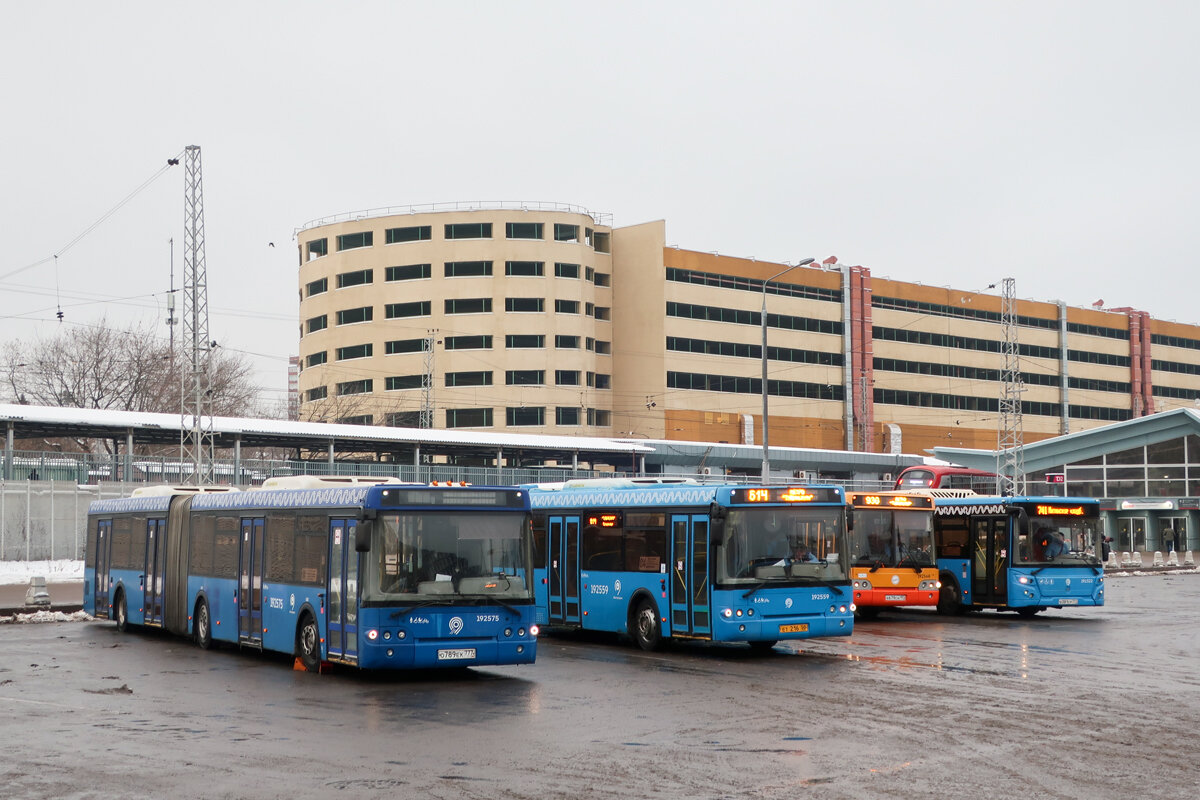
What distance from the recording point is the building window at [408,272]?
92.9 m

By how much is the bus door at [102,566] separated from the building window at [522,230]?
6542cm

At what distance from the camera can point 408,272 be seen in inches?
3679

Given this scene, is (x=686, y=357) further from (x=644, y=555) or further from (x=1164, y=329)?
(x=644, y=555)

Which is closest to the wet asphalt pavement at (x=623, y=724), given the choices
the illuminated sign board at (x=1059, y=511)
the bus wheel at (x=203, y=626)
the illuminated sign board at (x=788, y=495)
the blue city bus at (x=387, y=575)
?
the blue city bus at (x=387, y=575)

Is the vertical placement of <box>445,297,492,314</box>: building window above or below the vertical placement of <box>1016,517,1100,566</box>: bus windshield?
above

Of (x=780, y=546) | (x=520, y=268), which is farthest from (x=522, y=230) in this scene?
(x=780, y=546)

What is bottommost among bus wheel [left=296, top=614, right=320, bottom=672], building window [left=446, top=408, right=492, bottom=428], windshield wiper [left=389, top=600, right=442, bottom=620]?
bus wheel [left=296, top=614, right=320, bottom=672]

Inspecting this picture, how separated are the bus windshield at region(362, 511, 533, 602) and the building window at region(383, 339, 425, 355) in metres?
75.9

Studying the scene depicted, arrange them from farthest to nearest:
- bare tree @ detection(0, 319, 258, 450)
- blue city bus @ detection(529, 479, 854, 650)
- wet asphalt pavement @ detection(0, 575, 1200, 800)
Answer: bare tree @ detection(0, 319, 258, 450) → blue city bus @ detection(529, 479, 854, 650) → wet asphalt pavement @ detection(0, 575, 1200, 800)

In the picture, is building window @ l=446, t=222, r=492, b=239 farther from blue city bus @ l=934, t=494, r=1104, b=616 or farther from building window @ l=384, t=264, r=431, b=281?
blue city bus @ l=934, t=494, r=1104, b=616

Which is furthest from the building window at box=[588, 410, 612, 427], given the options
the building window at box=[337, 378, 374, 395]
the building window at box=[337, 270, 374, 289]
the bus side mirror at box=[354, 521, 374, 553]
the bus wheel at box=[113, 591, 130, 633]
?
the bus side mirror at box=[354, 521, 374, 553]

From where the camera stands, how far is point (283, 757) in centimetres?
1159

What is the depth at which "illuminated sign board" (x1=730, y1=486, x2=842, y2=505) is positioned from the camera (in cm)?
2056

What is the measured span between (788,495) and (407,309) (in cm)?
7459
